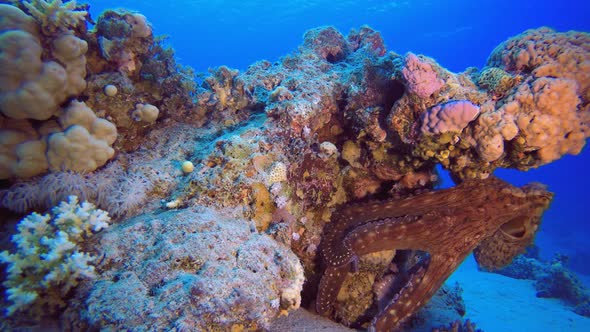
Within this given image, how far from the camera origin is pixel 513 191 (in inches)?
158

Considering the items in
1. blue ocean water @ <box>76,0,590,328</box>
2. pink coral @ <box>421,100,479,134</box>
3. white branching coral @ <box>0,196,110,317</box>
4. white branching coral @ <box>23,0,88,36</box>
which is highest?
blue ocean water @ <box>76,0,590,328</box>

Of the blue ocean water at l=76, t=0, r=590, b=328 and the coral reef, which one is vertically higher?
the blue ocean water at l=76, t=0, r=590, b=328

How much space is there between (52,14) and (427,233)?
5437mm

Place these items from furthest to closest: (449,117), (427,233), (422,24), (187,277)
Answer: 1. (422,24)
2. (427,233)
3. (449,117)
4. (187,277)

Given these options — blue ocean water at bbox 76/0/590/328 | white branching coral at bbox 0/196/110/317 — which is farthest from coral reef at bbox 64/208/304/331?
blue ocean water at bbox 76/0/590/328

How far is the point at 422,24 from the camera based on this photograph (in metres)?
62.2

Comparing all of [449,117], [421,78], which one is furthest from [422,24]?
[449,117]

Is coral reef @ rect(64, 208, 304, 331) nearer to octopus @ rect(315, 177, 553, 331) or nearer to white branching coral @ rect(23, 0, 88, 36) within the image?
octopus @ rect(315, 177, 553, 331)

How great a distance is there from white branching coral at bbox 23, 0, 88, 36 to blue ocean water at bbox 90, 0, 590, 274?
3793cm

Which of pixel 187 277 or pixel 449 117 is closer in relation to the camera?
pixel 187 277

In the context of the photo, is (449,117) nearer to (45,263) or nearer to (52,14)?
(45,263)

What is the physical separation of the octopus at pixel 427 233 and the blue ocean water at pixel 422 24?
36.5m

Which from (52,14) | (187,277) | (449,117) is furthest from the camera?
(449,117)

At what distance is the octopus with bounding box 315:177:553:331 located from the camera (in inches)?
158
